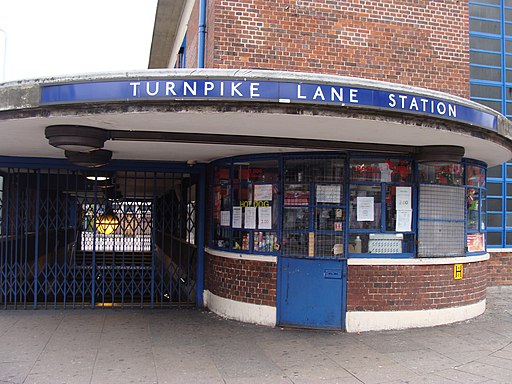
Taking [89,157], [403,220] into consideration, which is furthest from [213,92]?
[403,220]

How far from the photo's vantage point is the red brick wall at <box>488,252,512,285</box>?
38.8 ft

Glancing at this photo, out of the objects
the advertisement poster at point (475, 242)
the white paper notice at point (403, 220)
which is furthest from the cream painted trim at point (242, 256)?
the advertisement poster at point (475, 242)

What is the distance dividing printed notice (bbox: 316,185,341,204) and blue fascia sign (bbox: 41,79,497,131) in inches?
87.7

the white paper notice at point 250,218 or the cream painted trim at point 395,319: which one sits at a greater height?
the white paper notice at point 250,218

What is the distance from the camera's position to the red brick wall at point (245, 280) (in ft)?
26.1

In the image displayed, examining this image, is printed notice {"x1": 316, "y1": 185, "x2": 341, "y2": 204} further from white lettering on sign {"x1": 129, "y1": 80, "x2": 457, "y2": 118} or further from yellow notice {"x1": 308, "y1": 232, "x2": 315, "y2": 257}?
white lettering on sign {"x1": 129, "y1": 80, "x2": 457, "y2": 118}

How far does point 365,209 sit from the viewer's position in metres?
7.86

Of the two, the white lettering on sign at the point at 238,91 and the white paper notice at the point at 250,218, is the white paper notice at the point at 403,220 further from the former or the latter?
the white lettering on sign at the point at 238,91

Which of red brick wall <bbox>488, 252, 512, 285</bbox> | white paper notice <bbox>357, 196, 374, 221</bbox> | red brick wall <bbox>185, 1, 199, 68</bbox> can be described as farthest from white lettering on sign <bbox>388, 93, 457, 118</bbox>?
red brick wall <bbox>488, 252, 512, 285</bbox>

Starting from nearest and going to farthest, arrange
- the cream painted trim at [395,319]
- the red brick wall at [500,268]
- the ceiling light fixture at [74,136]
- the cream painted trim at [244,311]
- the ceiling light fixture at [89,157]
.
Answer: the ceiling light fixture at [74,136], the ceiling light fixture at [89,157], the cream painted trim at [395,319], the cream painted trim at [244,311], the red brick wall at [500,268]

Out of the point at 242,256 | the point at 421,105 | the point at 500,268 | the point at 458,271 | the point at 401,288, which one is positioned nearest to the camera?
the point at 421,105

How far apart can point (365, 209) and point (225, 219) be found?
8.00ft

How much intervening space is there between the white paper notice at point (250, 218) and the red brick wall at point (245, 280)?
595 mm

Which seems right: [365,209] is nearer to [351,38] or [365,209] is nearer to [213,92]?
[351,38]
